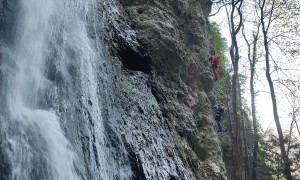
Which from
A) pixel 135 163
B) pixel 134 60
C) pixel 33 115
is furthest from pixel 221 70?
pixel 33 115

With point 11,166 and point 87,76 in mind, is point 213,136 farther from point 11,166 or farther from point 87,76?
point 11,166

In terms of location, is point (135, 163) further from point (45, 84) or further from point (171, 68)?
point (171, 68)

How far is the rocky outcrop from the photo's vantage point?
8852 millimetres

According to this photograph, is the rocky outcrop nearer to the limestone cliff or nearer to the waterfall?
the limestone cliff

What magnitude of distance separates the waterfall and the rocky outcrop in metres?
1.92

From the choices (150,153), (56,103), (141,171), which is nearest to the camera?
(56,103)

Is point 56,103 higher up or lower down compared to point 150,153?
higher up

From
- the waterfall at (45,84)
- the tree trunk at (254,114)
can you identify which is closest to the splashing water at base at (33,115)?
the waterfall at (45,84)

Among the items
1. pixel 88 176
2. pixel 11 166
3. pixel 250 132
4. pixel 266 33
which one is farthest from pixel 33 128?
pixel 250 132

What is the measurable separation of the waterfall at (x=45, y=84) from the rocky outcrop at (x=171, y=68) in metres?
1.92

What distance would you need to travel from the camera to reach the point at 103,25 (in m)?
8.39

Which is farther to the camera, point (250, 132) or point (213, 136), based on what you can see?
A: point (250, 132)

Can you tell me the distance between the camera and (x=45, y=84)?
202 inches

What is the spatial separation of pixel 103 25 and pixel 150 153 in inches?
143
